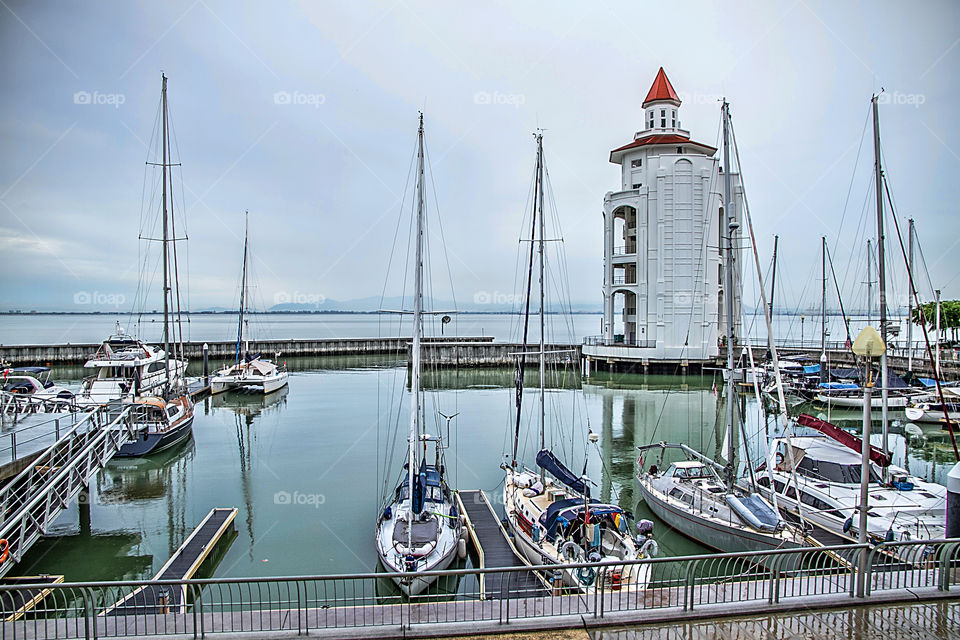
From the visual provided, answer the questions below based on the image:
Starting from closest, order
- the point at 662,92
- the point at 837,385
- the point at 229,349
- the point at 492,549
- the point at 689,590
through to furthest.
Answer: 1. the point at 689,590
2. the point at 492,549
3. the point at 837,385
4. the point at 662,92
5. the point at 229,349

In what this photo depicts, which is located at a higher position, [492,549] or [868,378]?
[868,378]

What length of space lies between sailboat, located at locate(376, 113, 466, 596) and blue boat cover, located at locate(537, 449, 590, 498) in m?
2.98

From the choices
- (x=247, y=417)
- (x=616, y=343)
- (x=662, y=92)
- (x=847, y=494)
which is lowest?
(x=247, y=417)

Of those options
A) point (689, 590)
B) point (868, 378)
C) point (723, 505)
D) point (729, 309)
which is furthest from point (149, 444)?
point (868, 378)

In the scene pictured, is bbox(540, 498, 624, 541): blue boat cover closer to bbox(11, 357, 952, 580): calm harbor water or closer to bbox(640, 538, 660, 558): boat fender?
bbox(640, 538, 660, 558): boat fender

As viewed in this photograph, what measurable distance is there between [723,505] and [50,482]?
15.8 m

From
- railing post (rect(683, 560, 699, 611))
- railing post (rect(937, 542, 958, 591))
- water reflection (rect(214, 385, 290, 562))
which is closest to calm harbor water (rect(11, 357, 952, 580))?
water reflection (rect(214, 385, 290, 562))

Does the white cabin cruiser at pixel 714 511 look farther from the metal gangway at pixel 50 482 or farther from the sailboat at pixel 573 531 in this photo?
the metal gangway at pixel 50 482

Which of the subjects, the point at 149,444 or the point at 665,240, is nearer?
the point at 149,444

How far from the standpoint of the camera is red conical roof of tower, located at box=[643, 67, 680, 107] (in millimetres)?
55475

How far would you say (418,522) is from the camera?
13617 mm

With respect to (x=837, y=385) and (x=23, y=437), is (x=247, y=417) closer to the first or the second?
(x=23, y=437)

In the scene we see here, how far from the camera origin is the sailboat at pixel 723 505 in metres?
13.8

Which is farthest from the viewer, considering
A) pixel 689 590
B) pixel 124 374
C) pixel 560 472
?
pixel 124 374
